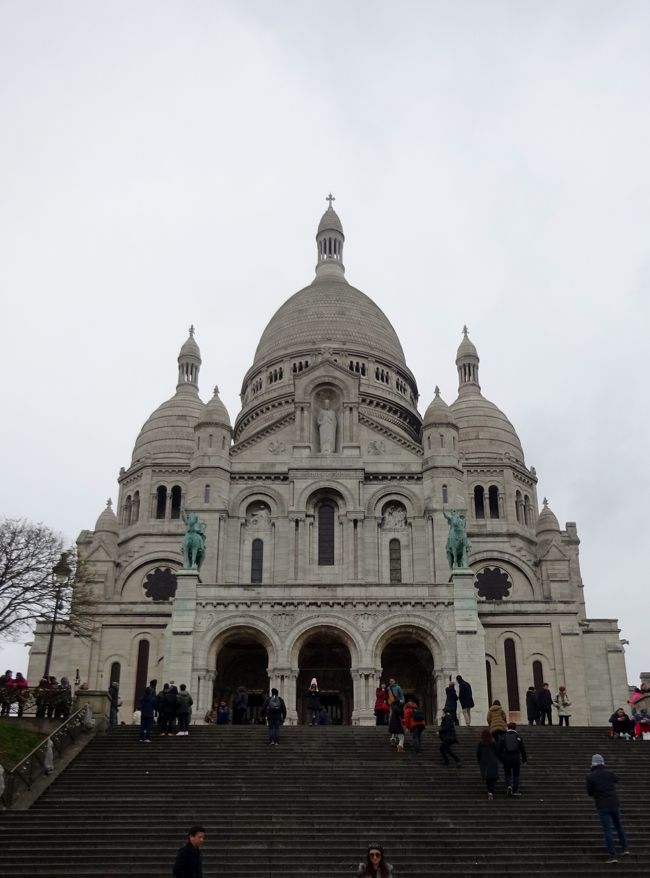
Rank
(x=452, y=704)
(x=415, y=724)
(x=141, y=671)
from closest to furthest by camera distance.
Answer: (x=415, y=724), (x=452, y=704), (x=141, y=671)

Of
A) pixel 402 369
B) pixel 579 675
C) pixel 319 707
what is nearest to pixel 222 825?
pixel 319 707

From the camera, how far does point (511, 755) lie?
21.2 meters

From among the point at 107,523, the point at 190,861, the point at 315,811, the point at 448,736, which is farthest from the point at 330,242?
the point at 190,861

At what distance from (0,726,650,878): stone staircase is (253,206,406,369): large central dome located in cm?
3910

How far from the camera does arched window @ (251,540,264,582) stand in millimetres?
45875

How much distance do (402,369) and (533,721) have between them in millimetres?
35527

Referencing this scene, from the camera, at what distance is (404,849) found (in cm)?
1833

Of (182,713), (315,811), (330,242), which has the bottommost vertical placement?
(315,811)

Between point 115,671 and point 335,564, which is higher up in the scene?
point 335,564

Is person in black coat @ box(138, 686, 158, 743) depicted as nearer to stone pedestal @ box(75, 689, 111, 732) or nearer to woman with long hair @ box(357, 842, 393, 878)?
stone pedestal @ box(75, 689, 111, 732)

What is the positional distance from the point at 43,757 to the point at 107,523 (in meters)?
34.0

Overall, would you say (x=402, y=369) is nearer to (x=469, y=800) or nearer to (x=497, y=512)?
(x=497, y=512)

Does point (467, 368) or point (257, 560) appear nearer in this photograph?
point (257, 560)

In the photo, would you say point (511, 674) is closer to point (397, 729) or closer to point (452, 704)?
point (452, 704)
